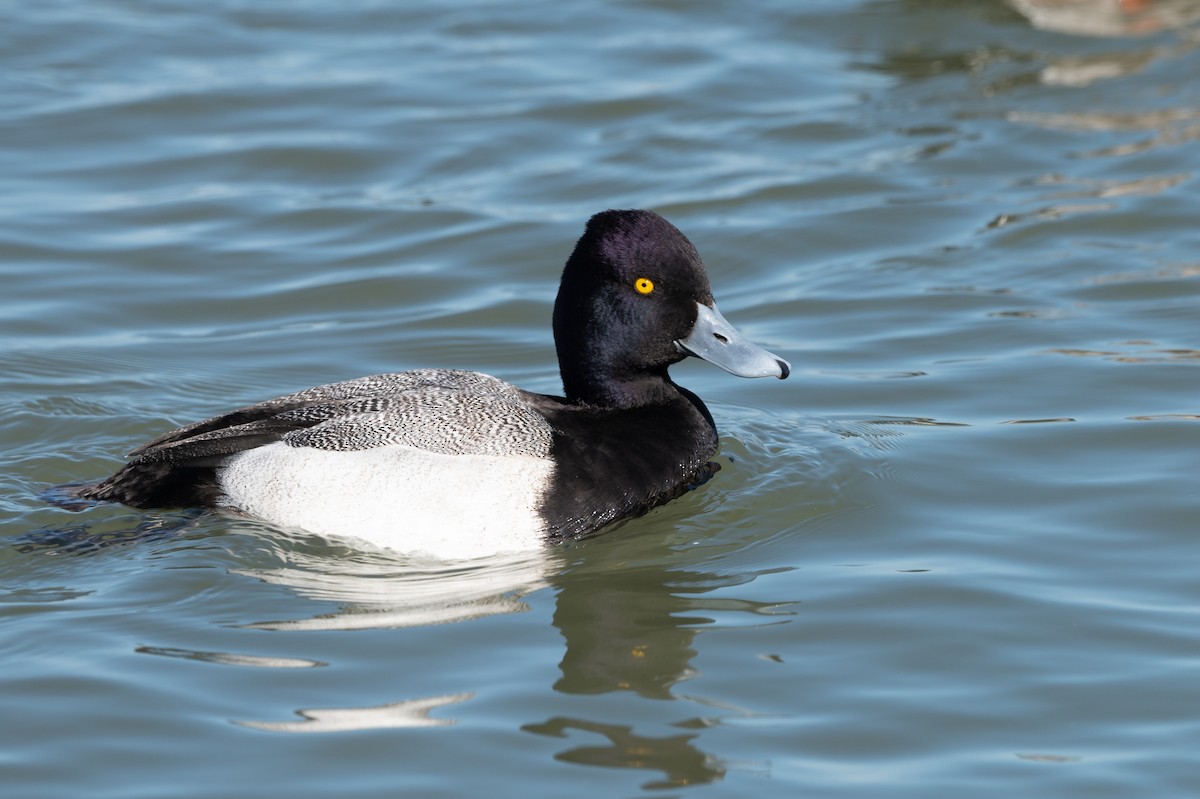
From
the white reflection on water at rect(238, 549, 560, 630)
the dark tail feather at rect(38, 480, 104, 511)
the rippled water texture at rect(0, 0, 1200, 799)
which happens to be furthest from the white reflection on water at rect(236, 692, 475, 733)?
the dark tail feather at rect(38, 480, 104, 511)

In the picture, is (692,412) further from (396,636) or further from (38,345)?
(38,345)

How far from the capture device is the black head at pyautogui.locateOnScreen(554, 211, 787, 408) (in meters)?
6.88

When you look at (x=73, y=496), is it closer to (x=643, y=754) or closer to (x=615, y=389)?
(x=615, y=389)

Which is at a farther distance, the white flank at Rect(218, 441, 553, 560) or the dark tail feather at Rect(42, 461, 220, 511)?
the dark tail feather at Rect(42, 461, 220, 511)

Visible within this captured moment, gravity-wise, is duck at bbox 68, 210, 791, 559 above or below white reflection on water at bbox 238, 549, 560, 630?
above

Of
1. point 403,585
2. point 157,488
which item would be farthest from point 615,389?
point 157,488

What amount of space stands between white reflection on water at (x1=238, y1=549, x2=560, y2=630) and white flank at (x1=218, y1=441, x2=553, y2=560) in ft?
0.24

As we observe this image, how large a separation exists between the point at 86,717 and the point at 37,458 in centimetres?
288

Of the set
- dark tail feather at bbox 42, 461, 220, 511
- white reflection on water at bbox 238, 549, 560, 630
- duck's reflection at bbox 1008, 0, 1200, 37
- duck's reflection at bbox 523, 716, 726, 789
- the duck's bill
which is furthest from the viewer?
duck's reflection at bbox 1008, 0, 1200, 37

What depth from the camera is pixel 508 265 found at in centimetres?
1063

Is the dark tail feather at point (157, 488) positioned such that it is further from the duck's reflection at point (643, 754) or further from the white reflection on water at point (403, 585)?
the duck's reflection at point (643, 754)

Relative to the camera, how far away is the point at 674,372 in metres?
9.21

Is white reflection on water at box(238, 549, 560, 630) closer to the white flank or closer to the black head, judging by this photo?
the white flank

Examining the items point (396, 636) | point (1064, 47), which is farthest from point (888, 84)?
point (396, 636)
